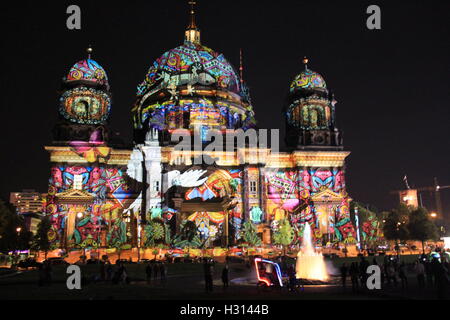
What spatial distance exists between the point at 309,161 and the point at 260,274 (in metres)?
41.1

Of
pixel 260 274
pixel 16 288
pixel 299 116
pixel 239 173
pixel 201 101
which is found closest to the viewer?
pixel 260 274

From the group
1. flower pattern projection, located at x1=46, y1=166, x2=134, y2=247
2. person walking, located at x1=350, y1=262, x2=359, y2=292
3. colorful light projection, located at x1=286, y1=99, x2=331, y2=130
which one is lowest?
person walking, located at x1=350, y1=262, x2=359, y2=292

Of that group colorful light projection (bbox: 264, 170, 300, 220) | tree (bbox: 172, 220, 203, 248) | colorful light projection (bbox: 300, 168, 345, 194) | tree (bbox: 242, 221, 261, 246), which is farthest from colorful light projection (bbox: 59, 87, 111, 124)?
colorful light projection (bbox: 300, 168, 345, 194)

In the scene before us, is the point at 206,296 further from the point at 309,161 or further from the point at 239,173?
the point at 309,161

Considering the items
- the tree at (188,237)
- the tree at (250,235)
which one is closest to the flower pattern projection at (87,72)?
the tree at (188,237)

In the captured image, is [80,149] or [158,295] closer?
[158,295]

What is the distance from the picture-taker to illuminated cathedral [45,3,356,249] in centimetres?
5331

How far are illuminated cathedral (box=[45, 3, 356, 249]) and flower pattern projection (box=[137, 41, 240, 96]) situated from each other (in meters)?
9.34

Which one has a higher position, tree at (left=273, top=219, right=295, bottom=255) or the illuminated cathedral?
the illuminated cathedral

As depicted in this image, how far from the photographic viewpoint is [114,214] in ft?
181

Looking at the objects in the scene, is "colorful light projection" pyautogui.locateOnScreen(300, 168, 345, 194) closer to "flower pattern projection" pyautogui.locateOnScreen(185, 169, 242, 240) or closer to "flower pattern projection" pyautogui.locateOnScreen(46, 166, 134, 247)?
"flower pattern projection" pyautogui.locateOnScreen(185, 169, 242, 240)

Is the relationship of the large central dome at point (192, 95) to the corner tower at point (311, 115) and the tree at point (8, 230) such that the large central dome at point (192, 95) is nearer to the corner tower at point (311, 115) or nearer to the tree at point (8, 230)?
the corner tower at point (311, 115)
